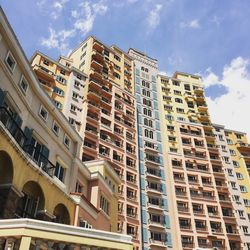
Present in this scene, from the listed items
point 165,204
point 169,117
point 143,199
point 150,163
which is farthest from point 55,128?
point 169,117

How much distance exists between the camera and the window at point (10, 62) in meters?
19.4

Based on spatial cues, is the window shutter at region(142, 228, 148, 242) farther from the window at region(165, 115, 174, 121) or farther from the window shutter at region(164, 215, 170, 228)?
the window at region(165, 115, 174, 121)

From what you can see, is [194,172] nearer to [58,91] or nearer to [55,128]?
[58,91]

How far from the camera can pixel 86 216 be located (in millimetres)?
24266

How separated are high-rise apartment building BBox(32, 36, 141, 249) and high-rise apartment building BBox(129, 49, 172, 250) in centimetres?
189

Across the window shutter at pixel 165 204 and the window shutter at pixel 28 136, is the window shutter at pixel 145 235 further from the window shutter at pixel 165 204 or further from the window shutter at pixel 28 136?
the window shutter at pixel 28 136

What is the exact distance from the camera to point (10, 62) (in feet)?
65.4

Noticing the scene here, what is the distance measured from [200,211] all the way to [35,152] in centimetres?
4554

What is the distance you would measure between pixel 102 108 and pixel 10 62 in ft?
140

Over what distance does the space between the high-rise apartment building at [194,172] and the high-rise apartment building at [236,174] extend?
200cm

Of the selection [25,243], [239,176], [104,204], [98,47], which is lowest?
[25,243]

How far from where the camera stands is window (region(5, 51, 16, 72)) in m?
19.4

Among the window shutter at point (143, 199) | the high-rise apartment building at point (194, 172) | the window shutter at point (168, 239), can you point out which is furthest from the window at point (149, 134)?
the window shutter at point (168, 239)

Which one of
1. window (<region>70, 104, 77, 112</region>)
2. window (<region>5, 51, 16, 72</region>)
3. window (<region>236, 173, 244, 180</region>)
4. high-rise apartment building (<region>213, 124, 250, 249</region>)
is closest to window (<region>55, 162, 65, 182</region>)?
window (<region>5, 51, 16, 72</region>)
